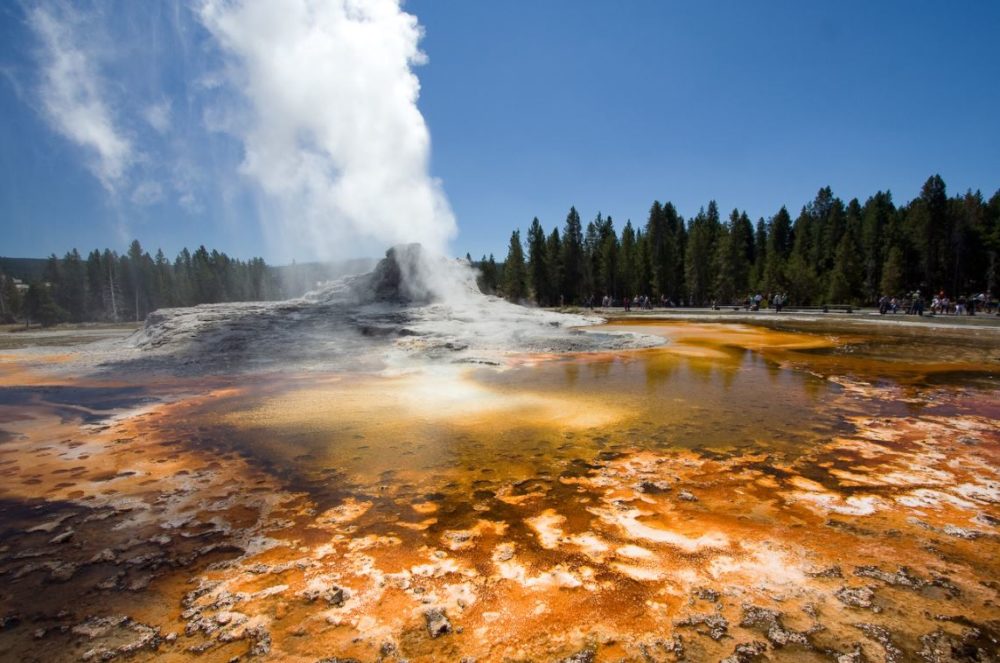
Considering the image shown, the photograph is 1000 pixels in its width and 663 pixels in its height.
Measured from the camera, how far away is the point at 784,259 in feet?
189

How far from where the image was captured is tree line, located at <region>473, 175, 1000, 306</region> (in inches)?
1908

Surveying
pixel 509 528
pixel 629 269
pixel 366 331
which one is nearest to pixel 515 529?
pixel 509 528

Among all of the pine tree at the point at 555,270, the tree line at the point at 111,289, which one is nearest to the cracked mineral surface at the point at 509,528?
the pine tree at the point at 555,270

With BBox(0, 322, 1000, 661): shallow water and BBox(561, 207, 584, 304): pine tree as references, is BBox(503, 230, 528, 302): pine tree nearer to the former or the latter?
BBox(561, 207, 584, 304): pine tree

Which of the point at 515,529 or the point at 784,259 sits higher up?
the point at 784,259

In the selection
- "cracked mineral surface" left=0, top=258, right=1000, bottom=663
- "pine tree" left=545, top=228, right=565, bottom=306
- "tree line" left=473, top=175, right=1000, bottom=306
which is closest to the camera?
"cracked mineral surface" left=0, top=258, right=1000, bottom=663

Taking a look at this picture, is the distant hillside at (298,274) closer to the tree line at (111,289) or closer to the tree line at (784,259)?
the tree line at (111,289)

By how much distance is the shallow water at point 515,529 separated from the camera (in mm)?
2666

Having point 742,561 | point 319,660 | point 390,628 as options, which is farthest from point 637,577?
point 319,660

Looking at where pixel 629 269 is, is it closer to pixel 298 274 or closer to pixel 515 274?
pixel 515 274

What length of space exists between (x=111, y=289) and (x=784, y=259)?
87685 millimetres

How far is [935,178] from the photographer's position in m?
51.6

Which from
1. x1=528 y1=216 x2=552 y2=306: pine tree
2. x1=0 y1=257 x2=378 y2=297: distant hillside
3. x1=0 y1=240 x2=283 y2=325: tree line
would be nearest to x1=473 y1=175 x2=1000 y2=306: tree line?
x1=528 y1=216 x2=552 y2=306: pine tree

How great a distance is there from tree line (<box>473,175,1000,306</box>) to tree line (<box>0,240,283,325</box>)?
147ft
